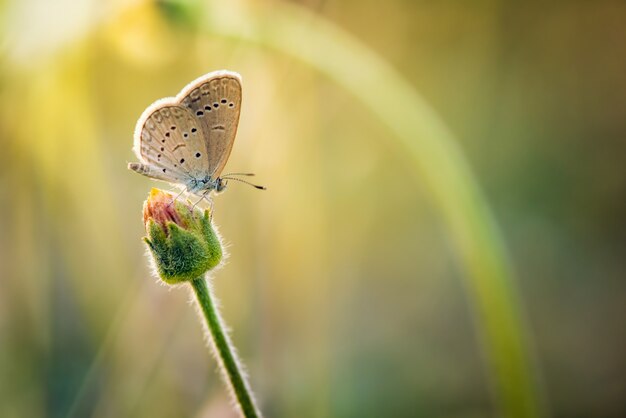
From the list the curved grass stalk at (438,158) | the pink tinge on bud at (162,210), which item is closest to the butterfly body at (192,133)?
the pink tinge on bud at (162,210)

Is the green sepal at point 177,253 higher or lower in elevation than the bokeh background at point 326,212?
lower

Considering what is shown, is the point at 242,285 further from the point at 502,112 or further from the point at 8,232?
the point at 502,112

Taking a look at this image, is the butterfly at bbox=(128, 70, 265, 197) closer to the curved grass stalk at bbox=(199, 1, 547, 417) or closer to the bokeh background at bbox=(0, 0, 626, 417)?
the bokeh background at bbox=(0, 0, 626, 417)

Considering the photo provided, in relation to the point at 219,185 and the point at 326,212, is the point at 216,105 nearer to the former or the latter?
the point at 219,185

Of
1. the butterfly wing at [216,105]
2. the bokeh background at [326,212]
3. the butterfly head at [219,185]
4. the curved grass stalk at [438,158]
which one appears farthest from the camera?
the bokeh background at [326,212]

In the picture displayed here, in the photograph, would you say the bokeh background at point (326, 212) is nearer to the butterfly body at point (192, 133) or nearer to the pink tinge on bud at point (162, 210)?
the butterfly body at point (192, 133)

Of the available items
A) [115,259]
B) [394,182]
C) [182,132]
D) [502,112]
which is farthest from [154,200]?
[502,112]

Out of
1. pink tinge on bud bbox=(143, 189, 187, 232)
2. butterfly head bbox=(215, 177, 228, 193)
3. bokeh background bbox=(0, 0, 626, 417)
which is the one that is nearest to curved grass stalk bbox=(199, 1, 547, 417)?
bokeh background bbox=(0, 0, 626, 417)
